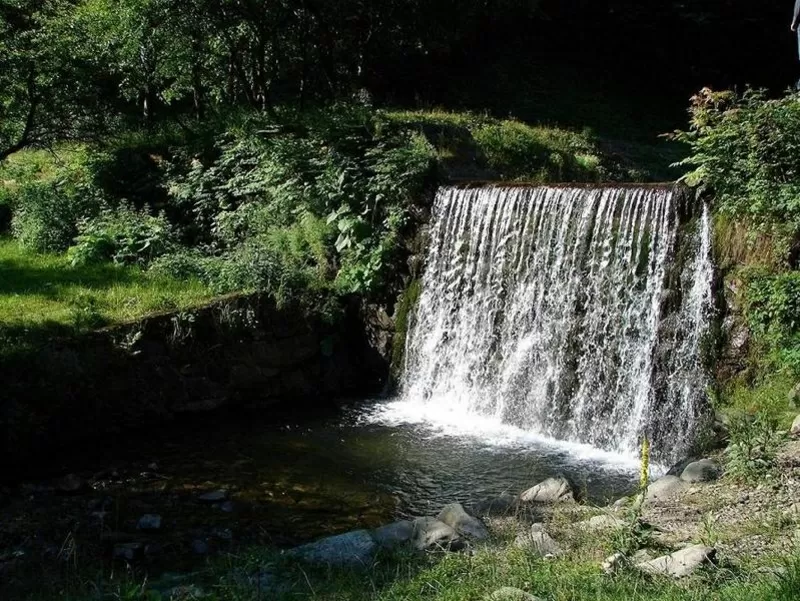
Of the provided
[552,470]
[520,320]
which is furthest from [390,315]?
[552,470]

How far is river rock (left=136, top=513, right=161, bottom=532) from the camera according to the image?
672 centimetres

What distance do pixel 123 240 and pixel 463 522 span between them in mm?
8415

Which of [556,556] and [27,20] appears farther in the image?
[27,20]

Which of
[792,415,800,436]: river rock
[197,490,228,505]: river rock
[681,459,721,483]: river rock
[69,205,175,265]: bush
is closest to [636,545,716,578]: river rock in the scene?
[681,459,721,483]: river rock

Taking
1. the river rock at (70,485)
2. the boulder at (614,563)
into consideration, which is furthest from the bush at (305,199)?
the boulder at (614,563)

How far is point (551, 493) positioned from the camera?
6.70m

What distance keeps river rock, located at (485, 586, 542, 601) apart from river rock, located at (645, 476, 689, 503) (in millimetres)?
2477

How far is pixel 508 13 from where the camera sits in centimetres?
2520

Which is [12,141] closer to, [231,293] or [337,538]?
[231,293]

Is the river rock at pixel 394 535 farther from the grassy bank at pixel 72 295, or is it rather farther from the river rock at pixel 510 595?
the grassy bank at pixel 72 295

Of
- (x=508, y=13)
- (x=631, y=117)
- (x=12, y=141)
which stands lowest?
(x=12, y=141)

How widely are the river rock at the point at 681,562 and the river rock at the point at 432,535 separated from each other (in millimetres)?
1430

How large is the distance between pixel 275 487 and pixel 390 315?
4.42 metres

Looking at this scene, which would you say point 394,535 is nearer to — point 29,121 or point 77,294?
point 77,294
